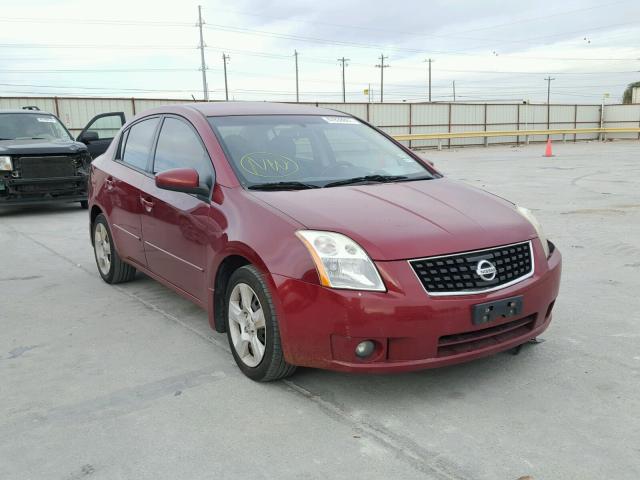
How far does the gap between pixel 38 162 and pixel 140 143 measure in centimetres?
576

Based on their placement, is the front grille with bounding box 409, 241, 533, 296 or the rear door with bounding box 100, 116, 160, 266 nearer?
the front grille with bounding box 409, 241, 533, 296

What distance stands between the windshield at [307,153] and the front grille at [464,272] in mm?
1117

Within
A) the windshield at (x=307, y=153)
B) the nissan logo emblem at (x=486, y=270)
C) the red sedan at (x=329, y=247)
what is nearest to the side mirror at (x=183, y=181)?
the red sedan at (x=329, y=247)

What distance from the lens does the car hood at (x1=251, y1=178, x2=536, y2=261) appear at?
306 centimetres

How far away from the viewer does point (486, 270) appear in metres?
3.10

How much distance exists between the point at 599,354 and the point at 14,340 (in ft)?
12.7

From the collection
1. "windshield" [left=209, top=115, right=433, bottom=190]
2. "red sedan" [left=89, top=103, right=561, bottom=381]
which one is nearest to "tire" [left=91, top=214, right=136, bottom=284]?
"red sedan" [left=89, top=103, right=561, bottom=381]

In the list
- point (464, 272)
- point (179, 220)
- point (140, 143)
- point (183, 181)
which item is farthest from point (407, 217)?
point (140, 143)

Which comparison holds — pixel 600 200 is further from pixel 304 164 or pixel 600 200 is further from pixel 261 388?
pixel 261 388

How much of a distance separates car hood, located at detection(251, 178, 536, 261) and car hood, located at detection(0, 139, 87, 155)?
7635 mm

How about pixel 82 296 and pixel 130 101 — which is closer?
pixel 82 296

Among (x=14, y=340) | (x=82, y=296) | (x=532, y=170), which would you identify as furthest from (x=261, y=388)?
(x=532, y=170)

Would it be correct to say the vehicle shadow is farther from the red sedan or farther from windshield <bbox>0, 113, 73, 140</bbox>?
the red sedan

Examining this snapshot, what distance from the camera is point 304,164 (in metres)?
4.11
